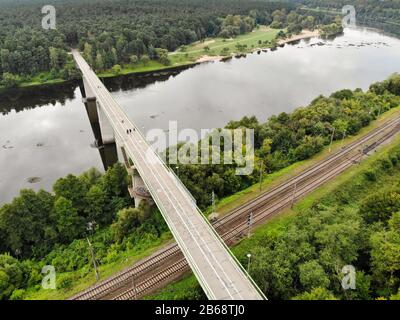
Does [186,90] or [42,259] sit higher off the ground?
[186,90]

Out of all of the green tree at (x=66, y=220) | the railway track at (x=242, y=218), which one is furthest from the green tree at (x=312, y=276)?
the green tree at (x=66, y=220)

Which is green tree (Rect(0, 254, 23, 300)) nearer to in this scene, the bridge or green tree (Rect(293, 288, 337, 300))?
the bridge

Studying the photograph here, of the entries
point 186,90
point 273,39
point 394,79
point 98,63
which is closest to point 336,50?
point 273,39

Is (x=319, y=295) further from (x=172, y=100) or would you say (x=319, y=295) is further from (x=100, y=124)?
(x=172, y=100)

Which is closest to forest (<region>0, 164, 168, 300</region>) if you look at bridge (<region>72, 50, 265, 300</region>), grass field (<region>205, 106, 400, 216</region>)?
bridge (<region>72, 50, 265, 300</region>)

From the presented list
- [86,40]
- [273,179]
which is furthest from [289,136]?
[86,40]

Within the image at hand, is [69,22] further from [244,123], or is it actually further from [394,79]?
[394,79]
